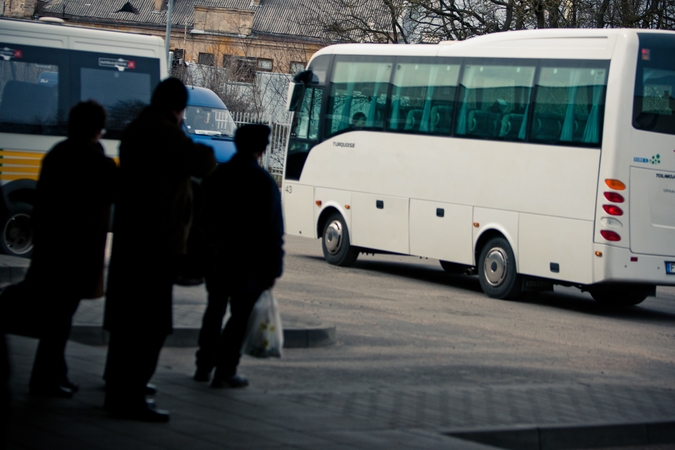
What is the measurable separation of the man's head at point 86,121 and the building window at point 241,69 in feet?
169

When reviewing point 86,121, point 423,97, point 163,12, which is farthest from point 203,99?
point 163,12

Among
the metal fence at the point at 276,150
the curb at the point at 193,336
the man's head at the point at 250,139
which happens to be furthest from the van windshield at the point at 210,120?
the man's head at the point at 250,139

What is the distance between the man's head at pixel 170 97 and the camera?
6035mm

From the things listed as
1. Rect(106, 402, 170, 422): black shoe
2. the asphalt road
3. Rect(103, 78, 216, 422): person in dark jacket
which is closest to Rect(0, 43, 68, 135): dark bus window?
the asphalt road

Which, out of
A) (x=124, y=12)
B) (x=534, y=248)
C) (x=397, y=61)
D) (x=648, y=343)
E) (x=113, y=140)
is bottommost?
(x=648, y=343)

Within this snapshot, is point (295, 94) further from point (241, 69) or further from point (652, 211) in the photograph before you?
point (241, 69)

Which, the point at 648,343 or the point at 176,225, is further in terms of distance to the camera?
the point at 648,343

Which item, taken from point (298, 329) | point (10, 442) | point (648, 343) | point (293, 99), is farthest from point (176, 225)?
point (293, 99)

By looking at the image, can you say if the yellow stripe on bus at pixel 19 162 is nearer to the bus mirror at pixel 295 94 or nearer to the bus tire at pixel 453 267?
the bus mirror at pixel 295 94

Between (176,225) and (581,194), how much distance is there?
26.8 ft

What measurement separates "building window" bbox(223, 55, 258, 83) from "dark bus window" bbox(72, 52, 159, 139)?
42898mm

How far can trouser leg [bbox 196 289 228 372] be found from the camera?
23.0ft

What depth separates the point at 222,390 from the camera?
6898mm

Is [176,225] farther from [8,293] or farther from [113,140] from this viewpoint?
[113,140]
